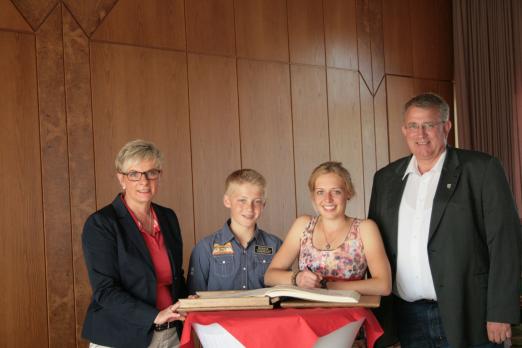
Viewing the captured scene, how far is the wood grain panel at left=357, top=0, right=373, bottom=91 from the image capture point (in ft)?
25.4

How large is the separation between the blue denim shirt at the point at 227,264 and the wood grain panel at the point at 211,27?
343cm

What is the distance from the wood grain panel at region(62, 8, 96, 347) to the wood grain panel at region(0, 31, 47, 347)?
0.89 feet

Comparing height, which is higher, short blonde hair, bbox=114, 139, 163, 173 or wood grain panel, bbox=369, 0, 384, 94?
wood grain panel, bbox=369, 0, 384, 94

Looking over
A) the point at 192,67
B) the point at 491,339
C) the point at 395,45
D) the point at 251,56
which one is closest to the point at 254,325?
the point at 491,339

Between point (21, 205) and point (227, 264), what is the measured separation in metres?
2.53

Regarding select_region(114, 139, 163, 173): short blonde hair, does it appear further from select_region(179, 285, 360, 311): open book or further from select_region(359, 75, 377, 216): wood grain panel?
select_region(359, 75, 377, 216): wood grain panel

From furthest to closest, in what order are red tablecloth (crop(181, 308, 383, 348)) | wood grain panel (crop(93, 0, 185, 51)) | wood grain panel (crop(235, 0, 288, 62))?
wood grain panel (crop(235, 0, 288, 62)) < wood grain panel (crop(93, 0, 185, 51)) < red tablecloth (crop(181, 308, 383, 348))

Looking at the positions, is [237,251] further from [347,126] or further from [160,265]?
[347,126]

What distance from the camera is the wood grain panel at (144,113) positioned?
5.35m

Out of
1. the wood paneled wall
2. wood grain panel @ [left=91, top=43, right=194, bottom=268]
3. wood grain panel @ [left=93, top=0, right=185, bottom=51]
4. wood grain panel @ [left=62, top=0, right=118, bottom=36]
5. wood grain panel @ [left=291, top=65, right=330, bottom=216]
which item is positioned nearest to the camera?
the wood paneled wall

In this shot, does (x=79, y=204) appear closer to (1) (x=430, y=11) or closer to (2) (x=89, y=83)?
(2) (x=89, y=83)

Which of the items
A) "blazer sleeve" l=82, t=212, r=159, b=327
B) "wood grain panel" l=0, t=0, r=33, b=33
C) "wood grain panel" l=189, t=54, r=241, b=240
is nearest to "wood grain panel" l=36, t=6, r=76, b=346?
"wood grain panel" l=0, t=0, r=33, b=33

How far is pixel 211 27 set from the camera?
6.22 metres

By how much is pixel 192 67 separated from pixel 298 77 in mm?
1478
